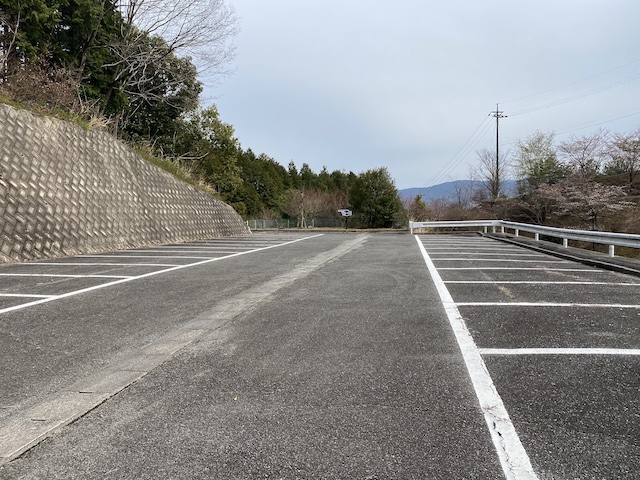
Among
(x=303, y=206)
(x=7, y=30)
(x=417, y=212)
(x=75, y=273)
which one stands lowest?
(x=75, y=273)

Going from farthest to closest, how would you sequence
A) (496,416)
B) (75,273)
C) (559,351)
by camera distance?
(75,273) < (559,351) < (496,416)

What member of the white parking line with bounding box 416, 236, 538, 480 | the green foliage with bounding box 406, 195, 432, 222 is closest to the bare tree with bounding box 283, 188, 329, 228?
the green foliage with bounding box 406, 195, 432, 222

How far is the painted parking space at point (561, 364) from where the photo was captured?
7.20ft

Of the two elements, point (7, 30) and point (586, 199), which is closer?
point (7, 30)

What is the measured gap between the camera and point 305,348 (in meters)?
3.84

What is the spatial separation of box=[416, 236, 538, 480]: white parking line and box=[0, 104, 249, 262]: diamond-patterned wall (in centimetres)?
1013

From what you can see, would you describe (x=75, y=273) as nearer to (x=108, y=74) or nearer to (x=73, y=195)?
(x=73, y=195)

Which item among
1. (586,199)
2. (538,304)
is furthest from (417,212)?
(538,304)

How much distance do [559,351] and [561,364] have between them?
1.11 ft

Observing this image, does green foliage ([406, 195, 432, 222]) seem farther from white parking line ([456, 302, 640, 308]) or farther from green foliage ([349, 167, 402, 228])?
white parking line ([456, 302, 640, 308])

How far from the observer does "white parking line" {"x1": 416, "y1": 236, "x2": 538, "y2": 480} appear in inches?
81.3

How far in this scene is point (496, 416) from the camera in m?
2.56

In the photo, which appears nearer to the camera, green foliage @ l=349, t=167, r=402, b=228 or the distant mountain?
the distant mountain

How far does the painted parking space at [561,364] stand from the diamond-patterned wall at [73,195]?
9998 millimetres
